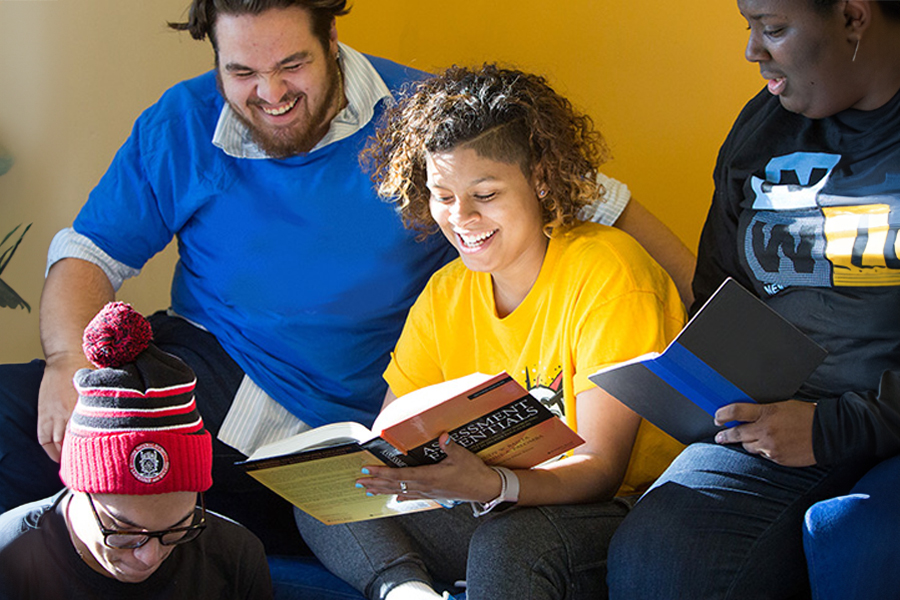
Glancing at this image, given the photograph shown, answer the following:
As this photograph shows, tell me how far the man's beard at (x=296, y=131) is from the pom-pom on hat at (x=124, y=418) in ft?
2.52

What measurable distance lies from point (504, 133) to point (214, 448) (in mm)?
857

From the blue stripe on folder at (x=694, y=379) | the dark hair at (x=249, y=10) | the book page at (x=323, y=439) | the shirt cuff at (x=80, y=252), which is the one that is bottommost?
the book page at (x=323, y=439)

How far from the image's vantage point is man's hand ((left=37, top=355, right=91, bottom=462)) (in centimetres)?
176

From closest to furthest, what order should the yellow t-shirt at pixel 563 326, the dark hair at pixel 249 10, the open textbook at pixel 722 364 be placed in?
the open textbook at pixel 722 364, the yellow t-shirt at pixel 563 326, the dark hair at pixel 249 10

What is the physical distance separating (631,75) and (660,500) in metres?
1.23

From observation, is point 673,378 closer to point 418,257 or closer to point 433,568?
point 433,568

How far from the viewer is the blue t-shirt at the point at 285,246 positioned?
198cm

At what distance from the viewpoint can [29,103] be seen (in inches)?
87.9

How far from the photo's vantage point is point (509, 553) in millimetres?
1357

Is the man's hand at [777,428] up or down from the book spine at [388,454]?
up

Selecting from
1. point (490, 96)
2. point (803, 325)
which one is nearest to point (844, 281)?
point (803, 325)

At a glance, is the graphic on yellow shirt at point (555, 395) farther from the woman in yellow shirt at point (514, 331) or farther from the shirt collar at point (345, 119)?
the shirt collar at point (345, 119)

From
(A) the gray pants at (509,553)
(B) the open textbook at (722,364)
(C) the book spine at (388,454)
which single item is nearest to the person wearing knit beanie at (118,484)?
(C) the book spine at (388,454)

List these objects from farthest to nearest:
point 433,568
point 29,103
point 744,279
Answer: point 29,103, point 433,568, point 744,279
